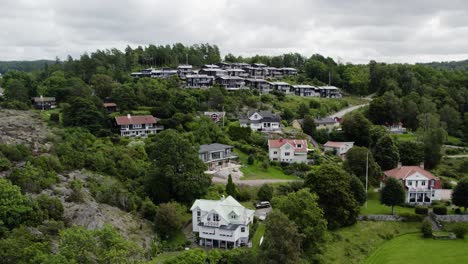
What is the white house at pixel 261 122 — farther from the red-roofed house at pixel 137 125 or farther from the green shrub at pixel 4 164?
the green shrub at pixel 4 164

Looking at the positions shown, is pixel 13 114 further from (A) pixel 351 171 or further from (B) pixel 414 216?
(B) pixel 414 216

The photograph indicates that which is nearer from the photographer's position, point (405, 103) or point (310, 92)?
point (405, 103)

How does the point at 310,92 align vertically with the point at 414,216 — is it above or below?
above

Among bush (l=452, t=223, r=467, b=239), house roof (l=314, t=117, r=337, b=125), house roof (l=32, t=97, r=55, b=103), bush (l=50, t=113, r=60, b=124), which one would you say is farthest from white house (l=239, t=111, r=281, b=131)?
house roof (l=32, t=97, r=55, b=103)

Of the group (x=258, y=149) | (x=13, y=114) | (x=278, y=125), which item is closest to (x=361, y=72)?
(x=278, y=125)

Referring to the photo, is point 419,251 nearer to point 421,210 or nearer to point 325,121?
point 421,210

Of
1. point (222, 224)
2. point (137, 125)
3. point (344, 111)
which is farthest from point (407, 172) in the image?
point (344, 111)
